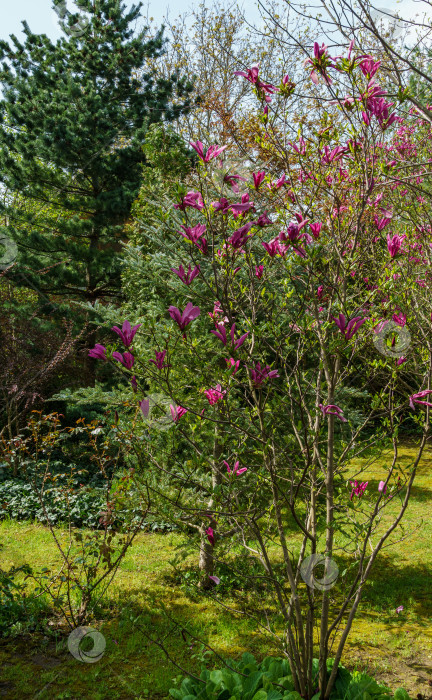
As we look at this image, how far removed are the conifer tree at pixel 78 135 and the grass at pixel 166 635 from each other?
6292 millimetres

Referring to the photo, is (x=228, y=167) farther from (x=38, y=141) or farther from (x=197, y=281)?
(x=38, y=141)

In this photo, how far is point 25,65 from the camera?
1021 centimetres

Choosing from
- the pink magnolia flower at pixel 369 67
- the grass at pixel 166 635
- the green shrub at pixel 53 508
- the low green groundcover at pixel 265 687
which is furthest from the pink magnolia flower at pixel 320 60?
the green shrub at pixel 53 508

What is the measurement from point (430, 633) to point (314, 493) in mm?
2049

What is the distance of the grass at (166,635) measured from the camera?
2.94m

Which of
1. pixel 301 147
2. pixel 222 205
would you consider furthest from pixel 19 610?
pixel 301 147

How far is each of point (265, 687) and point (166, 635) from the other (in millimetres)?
1275

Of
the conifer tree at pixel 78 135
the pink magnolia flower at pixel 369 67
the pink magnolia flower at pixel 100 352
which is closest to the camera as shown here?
the pink magnolia flower at pixel 100 352

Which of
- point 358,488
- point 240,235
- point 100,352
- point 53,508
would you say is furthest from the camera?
point 53,508

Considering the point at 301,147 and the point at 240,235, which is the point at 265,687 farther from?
the point at 301,147

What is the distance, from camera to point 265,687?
2318mm

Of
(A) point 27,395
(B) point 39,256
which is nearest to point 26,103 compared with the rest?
(B) point 39,256

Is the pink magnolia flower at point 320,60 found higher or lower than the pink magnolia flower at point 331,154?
higher

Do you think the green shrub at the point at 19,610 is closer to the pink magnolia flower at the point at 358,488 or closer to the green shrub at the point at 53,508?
the green shrub at the point at 53,508
